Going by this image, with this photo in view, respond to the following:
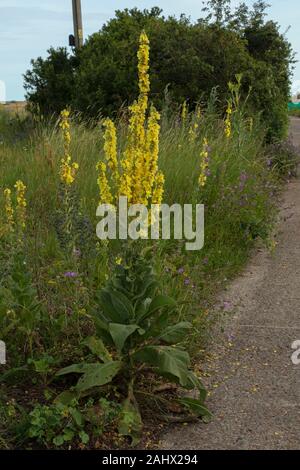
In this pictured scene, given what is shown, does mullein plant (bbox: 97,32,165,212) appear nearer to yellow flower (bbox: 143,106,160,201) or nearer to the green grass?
yellow flower (bbox: 143,106,160,201)

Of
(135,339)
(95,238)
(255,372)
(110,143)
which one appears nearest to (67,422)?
(135,339)

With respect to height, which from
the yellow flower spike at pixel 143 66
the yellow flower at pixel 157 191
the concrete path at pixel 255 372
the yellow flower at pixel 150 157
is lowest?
the concrete path at pixel 255 372

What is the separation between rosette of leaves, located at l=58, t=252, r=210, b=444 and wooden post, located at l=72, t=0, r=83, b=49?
13.3m

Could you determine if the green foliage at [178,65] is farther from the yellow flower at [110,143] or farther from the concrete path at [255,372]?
the yellow flower at [110,143]

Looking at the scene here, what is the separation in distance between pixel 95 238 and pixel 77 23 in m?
12.2

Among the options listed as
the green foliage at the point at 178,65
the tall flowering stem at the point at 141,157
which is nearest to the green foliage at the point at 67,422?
the tall flowering stem at the point at 141,157

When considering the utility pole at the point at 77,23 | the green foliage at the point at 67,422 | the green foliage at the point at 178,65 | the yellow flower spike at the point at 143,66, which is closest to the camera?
the green foliage at the point at 67,422

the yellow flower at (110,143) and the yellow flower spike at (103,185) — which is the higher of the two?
the yellow flower at (110,143)

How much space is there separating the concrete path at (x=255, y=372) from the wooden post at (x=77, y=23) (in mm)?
11211

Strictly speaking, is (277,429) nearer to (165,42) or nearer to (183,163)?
(183,163)

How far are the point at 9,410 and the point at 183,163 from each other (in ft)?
16.7

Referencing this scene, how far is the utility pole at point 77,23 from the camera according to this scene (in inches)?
647

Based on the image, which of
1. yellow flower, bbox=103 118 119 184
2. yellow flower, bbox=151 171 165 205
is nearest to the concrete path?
yellow flower, bbox=151 171 165 205

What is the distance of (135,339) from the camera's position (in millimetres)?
3807
